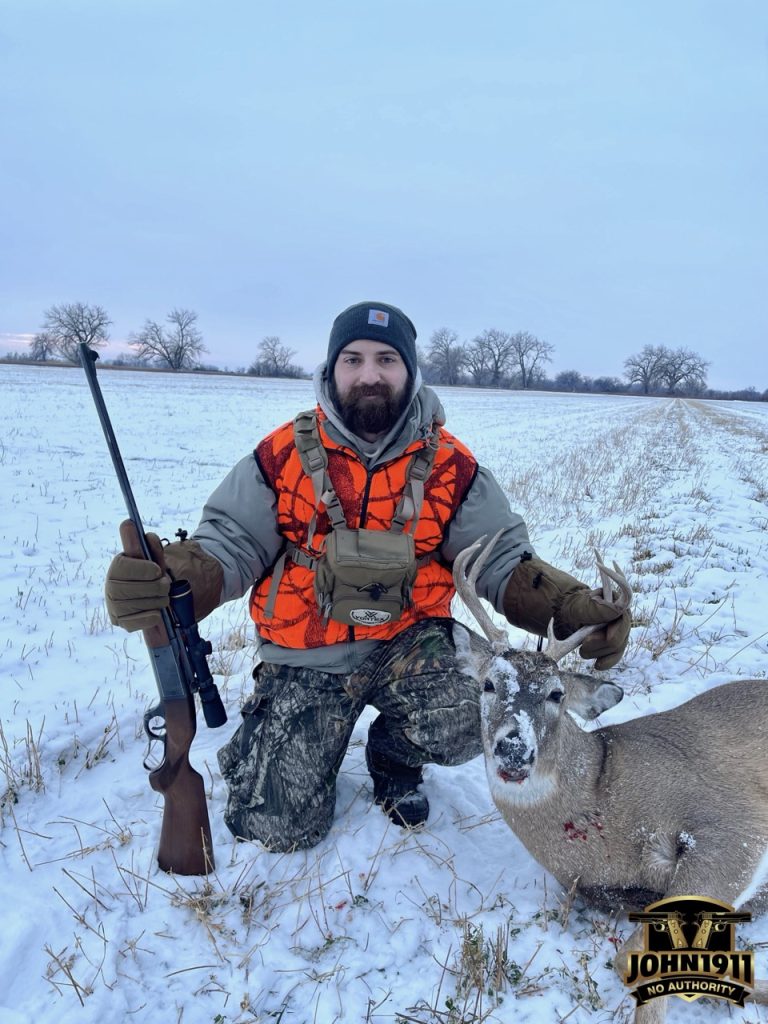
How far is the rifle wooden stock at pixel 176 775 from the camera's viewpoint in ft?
8.88

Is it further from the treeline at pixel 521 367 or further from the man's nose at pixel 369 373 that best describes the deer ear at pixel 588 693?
the treeline at pixel 521 367

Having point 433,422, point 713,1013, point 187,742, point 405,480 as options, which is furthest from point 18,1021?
point 433,422

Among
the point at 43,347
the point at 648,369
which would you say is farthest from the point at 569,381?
the point at 43,347

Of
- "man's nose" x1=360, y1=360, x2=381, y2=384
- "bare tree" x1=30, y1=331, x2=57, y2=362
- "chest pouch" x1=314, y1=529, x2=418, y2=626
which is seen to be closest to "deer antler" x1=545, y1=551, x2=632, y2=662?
"chest pouch" x1=314, y1=529, x2=418, y2=626

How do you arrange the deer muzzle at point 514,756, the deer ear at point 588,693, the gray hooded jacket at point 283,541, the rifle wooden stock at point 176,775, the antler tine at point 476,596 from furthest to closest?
→ the gray hooded jacket at point 283,541, the antler tine at point 476,596, the deer ear at point 588,693, the rifle wooden stock at point 176,775, the deer muzzle at point 514,756

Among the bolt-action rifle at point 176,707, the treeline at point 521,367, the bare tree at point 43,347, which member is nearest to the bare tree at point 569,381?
the treeline at point 521,367

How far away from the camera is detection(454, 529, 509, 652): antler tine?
2932 mm

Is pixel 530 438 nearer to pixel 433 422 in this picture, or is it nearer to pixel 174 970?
pixel 433 422

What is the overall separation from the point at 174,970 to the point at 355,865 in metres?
0.83

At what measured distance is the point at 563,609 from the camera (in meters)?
3.16

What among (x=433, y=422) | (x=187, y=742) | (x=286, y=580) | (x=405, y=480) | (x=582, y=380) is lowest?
(x=187, y=742)

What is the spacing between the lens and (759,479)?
1277 centimetres

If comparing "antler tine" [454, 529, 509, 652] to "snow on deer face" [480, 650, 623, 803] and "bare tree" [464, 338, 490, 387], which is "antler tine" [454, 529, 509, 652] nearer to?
"snow on deer face" [480, 650, 623, 803]

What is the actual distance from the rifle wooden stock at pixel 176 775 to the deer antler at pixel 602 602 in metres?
1.64
